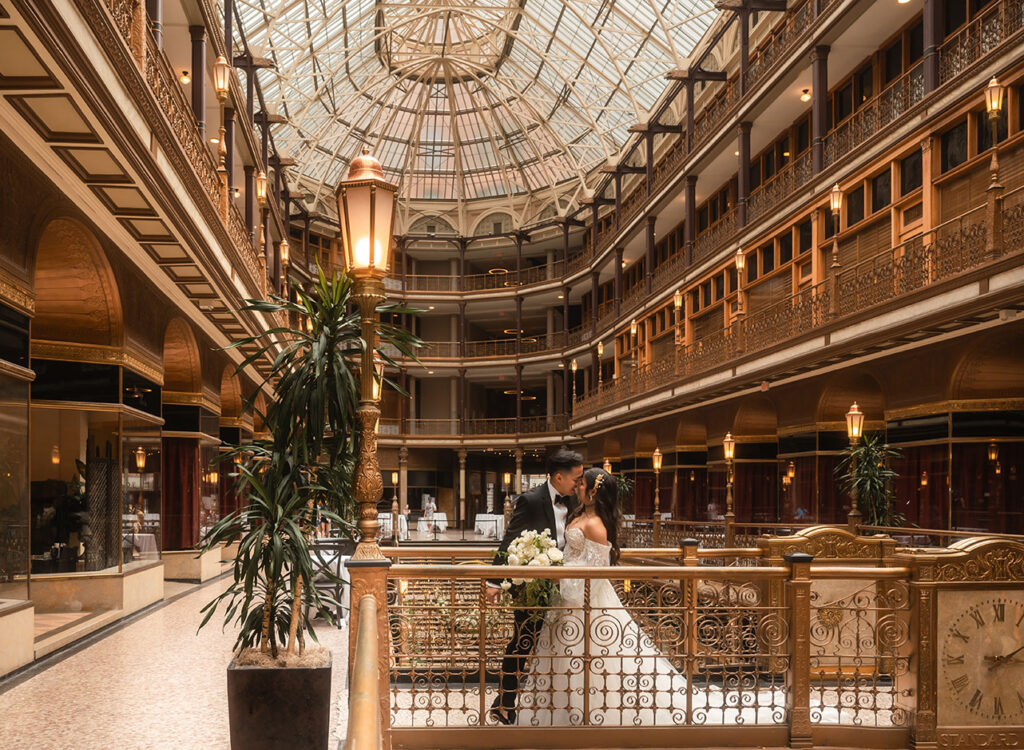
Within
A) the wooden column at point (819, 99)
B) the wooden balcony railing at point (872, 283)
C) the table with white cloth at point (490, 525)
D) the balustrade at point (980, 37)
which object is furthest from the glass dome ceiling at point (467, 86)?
the balustrade at point (980, 37)

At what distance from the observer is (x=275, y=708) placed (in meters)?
5.31

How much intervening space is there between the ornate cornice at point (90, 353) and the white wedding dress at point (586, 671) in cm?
692

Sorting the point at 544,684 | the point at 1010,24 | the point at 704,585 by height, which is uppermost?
the point at 1010,24

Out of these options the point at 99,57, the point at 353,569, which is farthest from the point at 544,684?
the point at 99,57

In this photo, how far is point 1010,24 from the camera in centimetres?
1179

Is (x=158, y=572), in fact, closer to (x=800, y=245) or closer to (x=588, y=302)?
(x=800, y=245)

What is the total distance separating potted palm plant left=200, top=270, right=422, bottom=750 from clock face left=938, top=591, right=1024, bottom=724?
405cm

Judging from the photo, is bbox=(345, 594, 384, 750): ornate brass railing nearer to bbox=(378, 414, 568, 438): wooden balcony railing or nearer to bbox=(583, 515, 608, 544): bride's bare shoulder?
bbox=(583, 515, 608, 544): bride's bare shoulder

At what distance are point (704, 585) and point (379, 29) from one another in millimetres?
25247

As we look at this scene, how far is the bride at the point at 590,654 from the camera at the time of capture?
5.96m

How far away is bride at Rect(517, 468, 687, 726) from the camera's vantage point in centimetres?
596

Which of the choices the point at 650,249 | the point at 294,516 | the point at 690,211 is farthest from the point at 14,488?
the point at 650,249

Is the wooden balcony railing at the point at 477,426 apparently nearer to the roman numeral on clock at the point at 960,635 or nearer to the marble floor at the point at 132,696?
the marble floor at the point at 132,696

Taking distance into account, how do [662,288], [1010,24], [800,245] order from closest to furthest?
[1010,24], [800,245], [662,288]
